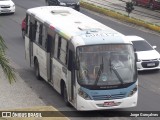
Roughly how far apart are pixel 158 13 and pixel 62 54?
2402 cm

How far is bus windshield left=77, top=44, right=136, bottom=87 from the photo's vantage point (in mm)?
14195

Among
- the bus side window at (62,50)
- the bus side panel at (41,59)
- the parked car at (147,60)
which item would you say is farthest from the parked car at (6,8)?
the bus side window at (62,50)

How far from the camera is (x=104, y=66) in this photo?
14.3m

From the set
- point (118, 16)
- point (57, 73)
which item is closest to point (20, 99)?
point (57, 73)

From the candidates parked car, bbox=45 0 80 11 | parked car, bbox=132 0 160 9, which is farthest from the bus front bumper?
parked car, bbox=132 0 160 9

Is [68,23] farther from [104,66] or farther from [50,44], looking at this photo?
[104,66]

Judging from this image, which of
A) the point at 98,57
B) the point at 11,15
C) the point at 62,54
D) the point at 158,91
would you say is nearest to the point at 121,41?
the point at 98,57

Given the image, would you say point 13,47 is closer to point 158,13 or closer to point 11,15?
point 11,15

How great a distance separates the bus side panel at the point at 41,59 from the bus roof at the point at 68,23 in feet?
3.65

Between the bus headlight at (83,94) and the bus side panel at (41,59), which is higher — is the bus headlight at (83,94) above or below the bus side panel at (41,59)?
above

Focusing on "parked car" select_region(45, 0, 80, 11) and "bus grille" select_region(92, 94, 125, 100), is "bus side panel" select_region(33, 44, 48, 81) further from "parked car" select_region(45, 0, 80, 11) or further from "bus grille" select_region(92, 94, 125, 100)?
"parked car" select_region(45, 0, 80, 11)

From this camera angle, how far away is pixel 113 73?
1433 centimetres

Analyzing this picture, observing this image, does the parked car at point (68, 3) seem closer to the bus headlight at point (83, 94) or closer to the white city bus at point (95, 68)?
the white city bus at point (95, 68)

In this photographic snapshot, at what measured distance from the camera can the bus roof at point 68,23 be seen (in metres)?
15.5
